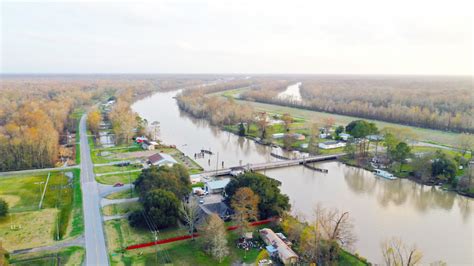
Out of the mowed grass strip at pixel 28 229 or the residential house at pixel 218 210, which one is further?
the residential house at pixel 218 210

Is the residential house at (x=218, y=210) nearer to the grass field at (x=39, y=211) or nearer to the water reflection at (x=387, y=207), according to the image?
the water reflection at (x=387, y=207)

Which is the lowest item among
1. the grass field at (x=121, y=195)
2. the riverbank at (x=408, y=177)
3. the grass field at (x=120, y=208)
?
the riverbank at (x=408, y=177)

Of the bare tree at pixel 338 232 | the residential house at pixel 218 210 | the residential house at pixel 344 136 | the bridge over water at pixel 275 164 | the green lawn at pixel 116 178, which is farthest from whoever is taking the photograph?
the residential house at pixel 344 136

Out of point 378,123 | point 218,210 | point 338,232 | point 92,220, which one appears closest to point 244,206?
point 218,210

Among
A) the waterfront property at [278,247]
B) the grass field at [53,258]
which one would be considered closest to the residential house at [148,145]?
the grass field at [53,258]

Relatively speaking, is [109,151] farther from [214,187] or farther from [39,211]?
[214,187]

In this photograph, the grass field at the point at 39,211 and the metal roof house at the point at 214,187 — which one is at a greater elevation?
the metal roof house at the point at 214,187

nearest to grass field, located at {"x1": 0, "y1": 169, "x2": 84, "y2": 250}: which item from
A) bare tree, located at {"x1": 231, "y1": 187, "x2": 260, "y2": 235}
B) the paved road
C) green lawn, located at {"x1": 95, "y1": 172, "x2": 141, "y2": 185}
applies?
the paved road

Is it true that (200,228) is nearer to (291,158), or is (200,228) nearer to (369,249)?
(369,249)
